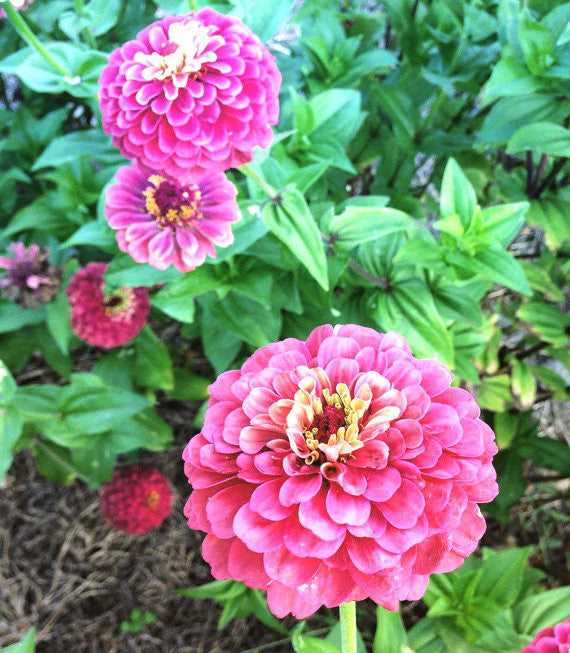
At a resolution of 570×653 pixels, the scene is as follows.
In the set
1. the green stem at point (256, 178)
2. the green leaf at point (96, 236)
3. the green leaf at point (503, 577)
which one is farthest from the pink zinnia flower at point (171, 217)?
the green leaf at point (503, 577)

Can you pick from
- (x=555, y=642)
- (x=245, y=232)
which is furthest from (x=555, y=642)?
(x=245, y=232)

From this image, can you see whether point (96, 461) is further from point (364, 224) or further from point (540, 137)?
point (540, 137)

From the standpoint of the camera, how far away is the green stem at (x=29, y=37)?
0.97 meters

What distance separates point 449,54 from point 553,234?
486 mm

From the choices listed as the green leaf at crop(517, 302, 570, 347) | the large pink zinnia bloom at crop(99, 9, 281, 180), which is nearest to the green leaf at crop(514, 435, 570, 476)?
the green leaf at crop(517, 302, 570, 347)

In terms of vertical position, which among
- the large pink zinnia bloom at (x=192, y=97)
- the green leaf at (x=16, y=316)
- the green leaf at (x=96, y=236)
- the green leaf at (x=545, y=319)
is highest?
the large pink zinnia bloom at (x=192, y=97)

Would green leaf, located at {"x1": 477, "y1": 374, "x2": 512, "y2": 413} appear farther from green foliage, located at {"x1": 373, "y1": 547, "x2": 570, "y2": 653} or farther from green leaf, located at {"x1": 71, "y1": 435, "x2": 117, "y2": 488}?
green leaf, located at {"x1": 71, "y1": 435, "x2": 117, "y2": 488}

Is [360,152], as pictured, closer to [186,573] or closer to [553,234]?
[553,234]

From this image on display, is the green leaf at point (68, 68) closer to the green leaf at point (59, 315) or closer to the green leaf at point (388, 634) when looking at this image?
the green leaf at point (59, 315)

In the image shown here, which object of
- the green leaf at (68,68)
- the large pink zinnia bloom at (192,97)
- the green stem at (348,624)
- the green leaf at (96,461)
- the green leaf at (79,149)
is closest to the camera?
the green stem at (348,624)

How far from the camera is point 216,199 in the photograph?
99 centimetres

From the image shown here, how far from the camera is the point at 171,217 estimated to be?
0.97m

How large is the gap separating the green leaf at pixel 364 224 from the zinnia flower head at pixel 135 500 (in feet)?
2.45

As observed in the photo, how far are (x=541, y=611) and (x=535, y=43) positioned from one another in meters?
1.02
